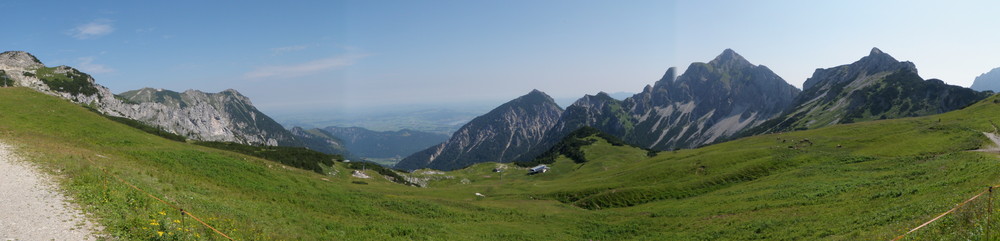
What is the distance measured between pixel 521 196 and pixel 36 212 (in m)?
64.0

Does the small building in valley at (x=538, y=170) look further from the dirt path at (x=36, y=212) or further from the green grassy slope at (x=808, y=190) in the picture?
the dirt path at (x=36, y=212)

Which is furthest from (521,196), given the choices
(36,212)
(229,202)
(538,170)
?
(538,170)

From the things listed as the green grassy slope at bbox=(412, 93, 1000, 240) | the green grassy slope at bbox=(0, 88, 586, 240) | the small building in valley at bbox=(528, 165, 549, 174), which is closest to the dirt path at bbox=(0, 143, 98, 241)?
the green grassy slope at bbox=(0, 88, 586, 240)

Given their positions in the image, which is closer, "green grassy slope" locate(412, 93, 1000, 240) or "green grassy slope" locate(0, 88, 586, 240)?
"green grassy slope" locate(0, 88, 586, 240)

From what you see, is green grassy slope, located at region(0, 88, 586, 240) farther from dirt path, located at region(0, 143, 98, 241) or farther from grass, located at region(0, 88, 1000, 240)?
dirt path, located at region(0, 143, 98, 241)

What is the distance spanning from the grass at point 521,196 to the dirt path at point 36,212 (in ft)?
2.77

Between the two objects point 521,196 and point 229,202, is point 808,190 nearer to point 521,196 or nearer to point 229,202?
point 521,196

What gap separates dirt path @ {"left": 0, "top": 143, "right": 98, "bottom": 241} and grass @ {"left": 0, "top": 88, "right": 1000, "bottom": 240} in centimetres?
84

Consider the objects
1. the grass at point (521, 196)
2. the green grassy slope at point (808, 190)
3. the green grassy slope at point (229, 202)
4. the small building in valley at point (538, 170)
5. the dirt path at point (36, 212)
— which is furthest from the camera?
the small building in valley at point (538, 170)

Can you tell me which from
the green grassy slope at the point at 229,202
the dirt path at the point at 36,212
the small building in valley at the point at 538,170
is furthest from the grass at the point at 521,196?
the small building in valley at the point at 538,170

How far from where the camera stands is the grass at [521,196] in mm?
24328

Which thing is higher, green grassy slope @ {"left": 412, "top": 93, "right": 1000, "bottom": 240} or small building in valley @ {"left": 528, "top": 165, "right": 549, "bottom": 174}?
green grassy slope @ {"left": 412, "top": 93, "right": 1000, "bottom": 240}

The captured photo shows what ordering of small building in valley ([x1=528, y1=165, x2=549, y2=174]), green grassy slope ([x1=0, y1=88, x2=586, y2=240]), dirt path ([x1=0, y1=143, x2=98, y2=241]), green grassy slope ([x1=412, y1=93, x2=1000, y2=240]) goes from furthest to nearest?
small building in valley ([x1=528, y1=165, x2=549, y2=174])
green grassy slope ([x1=412, y1=93, x2=1000, y2=240])
green grassy slope ([x1=0, y1=88, x2=586, y2=240])
dirt path ([x1=0, y1=143, x2=98, y2=241])

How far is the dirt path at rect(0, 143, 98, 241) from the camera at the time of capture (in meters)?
17.1
